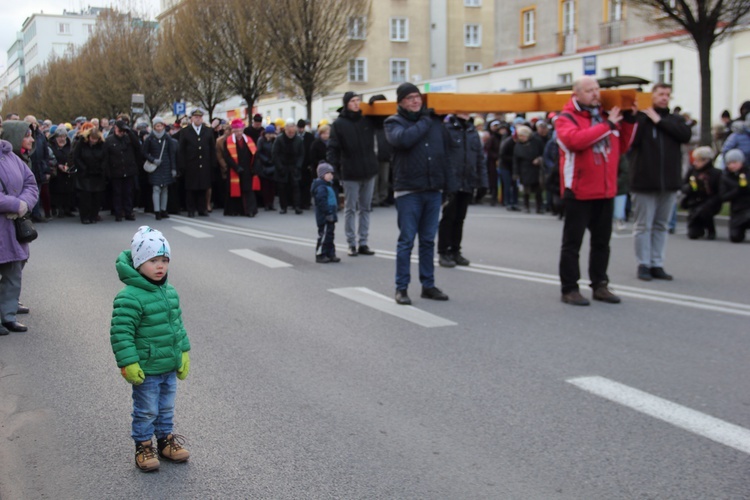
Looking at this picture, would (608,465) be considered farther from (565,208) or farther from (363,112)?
(363,112)

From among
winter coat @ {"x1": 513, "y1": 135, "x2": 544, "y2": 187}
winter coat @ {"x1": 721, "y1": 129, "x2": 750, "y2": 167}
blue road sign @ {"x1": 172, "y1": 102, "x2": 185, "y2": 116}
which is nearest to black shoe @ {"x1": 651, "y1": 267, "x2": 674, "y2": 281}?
winter coat @ {"x1": 721, "y1": 129, "x2": 750, "y2": 167}

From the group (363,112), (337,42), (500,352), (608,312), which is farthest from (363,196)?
(337,42)

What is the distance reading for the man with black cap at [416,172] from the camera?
845 centimetres

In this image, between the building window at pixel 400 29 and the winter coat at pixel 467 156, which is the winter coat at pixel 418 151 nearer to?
the winter coat at pixel 467 156

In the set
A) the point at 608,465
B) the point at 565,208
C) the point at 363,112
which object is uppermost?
the point at 363,112

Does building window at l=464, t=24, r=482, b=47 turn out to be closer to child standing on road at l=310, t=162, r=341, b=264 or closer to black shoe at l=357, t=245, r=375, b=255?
black shoe at l=357, t=245, r=375, b=255

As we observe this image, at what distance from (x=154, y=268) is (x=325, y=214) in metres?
7.27

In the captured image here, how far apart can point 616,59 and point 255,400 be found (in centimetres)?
3101

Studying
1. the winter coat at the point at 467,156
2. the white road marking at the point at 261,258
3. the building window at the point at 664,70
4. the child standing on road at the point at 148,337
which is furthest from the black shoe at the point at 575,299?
the building window at the point at 664,70

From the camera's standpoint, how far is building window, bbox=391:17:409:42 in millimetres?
59844

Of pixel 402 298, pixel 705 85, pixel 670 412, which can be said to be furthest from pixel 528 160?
pixel 670 412

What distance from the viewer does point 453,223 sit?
441 inches

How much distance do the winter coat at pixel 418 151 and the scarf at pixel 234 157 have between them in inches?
437

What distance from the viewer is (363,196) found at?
12.2 meters
